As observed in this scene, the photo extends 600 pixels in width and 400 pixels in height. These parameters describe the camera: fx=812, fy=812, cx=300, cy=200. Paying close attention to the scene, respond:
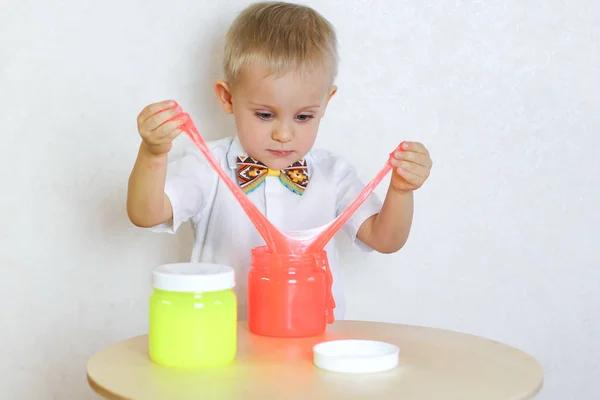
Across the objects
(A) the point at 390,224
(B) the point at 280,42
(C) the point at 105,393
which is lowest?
(C) the point at 105,393

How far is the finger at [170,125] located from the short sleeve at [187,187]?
18 cm

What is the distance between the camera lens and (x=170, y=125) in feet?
3.24

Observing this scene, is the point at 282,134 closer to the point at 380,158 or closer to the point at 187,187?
the point at 187,187

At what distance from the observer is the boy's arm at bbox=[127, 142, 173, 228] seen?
106cm

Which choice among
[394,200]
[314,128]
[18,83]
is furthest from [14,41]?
[394,200]

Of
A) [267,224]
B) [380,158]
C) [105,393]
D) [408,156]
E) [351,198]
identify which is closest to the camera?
[105,393]

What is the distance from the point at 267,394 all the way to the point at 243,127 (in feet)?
1.79

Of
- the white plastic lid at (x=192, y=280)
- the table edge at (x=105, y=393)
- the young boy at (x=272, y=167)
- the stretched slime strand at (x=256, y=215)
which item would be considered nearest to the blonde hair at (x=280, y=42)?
the young boy at (x=272, y=167)

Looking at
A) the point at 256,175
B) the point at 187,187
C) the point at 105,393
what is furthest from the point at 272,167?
the point at 105,393

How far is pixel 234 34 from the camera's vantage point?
1221 millimetres

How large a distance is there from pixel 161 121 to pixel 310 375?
14.7 inches

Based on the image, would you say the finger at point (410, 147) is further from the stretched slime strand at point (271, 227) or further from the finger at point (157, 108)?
the finger at point (157, 108)

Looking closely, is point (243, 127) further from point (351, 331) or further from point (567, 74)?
point (567, 74)

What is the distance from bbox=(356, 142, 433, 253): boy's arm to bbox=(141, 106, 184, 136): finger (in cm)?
29
